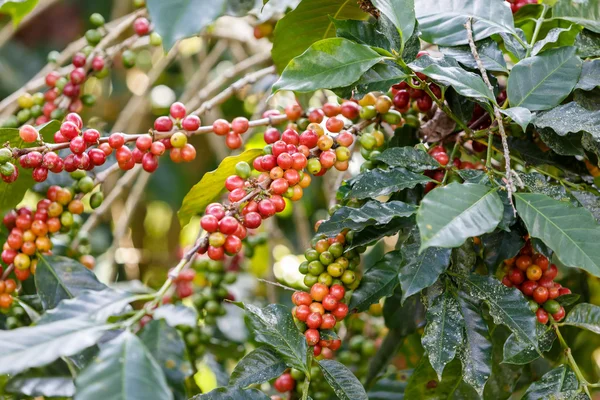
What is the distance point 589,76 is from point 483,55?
0.14m

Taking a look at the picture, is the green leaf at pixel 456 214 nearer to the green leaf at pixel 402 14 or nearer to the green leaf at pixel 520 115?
the green leaf at pixel 520 115

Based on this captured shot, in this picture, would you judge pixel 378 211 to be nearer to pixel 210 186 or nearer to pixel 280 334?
pixel 280 334

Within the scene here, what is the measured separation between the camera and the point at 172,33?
0.64 meters

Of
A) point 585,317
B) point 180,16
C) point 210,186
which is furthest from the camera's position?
point 210,186

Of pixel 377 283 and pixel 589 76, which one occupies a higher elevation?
pixel 589 76

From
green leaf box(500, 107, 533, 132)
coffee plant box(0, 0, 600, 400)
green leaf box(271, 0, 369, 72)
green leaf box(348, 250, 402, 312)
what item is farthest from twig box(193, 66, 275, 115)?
green leaf box(500, 107, 533, 132)

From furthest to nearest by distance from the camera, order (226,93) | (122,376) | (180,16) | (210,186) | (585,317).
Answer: (226,93)
(210,186)
(585,317)
(180,16)
(122,376)

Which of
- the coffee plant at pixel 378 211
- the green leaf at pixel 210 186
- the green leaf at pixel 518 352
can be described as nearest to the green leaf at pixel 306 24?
the coffee plant at pixel 378 211

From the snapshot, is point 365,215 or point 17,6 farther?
point 17,6

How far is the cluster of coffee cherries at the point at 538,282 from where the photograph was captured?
0.76m

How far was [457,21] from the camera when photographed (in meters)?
0.79

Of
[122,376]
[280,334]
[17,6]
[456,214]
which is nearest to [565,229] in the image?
[456,214]

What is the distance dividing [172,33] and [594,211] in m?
0.56

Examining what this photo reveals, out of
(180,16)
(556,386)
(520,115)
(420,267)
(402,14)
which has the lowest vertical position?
(556,386)
